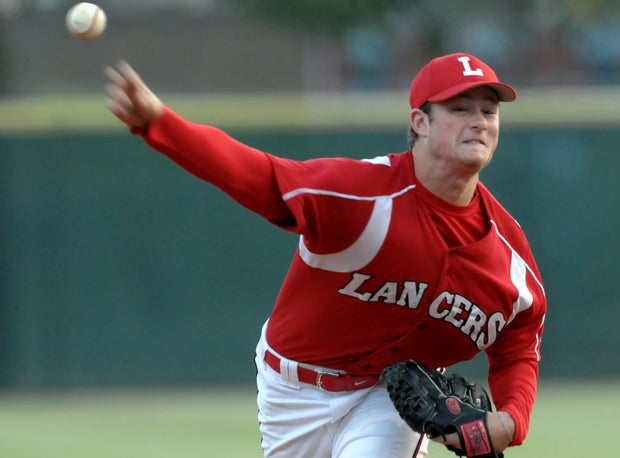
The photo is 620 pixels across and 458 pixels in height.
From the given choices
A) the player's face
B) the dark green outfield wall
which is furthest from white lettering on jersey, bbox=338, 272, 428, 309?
the dark green outfield wall

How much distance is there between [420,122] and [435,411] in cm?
108

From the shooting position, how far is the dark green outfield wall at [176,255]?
452 inches

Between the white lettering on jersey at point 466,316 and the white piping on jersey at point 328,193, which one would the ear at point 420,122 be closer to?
the white piping on jersey at point 328,193

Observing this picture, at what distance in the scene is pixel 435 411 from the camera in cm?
478

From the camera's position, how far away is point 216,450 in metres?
8.74

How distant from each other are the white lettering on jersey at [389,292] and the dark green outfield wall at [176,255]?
21.9 feet

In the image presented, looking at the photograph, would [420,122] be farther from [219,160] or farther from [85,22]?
[85,22]

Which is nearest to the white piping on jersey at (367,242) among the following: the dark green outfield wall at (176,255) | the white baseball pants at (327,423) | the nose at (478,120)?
the nose at (478,120)

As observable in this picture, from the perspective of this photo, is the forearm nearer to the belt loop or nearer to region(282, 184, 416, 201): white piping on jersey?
region(282, 184, 416, 201): white piping on jersey

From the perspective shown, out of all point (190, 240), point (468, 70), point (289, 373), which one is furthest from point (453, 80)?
point (190, 240)

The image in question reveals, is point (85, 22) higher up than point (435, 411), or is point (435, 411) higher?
point (85, 22)

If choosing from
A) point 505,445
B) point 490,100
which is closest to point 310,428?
point 505,445

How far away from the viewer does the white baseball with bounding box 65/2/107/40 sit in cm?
455

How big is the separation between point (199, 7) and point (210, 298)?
64.4ft
